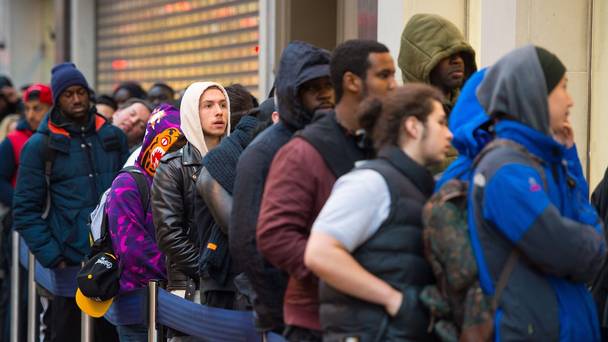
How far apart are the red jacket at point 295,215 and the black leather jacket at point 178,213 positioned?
6.01 feet

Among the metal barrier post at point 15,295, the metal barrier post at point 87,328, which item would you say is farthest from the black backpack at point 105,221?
the metal barrier post at point 15,295

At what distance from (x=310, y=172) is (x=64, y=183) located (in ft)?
13.8

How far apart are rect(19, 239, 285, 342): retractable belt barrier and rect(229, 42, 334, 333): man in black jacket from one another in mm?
168

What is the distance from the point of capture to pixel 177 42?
14.5 metres

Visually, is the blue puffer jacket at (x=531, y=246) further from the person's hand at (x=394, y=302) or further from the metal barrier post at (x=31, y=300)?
the metal barrier post at (x=31, y=300)

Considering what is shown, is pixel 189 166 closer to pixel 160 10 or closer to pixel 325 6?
pixel 325 6

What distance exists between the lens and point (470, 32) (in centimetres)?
796

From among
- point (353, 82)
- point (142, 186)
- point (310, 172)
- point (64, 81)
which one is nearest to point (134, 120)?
point (64, 81)

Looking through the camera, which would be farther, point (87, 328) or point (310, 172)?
point (87, 328)

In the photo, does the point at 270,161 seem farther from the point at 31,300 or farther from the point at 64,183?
the point at 31,300

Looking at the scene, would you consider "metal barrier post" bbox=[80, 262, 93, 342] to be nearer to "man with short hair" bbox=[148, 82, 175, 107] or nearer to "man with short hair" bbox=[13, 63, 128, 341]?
"man with short hair" bbox=[13, 63, 128, 341]

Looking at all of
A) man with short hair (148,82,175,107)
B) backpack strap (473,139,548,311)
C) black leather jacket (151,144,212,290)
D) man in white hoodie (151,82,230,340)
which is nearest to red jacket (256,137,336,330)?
backpack strap (473,139,548,311)

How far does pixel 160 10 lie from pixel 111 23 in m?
2.06

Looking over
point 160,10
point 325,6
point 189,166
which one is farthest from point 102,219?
point 160,10
